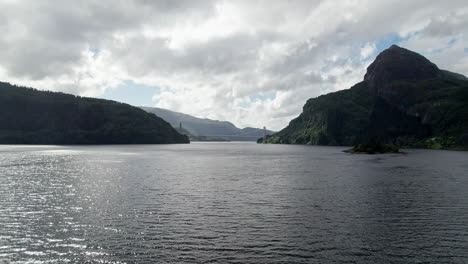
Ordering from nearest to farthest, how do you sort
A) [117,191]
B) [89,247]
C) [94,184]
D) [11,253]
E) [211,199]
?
[11,253] → [89,247] → [211,199] → [117,191] → [94,184]

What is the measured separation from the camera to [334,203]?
148ft

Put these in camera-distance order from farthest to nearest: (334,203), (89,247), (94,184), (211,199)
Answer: (94,184) → (211,199) → (334,203) → (89,247)

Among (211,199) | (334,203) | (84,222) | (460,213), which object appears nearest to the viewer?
(84,222)

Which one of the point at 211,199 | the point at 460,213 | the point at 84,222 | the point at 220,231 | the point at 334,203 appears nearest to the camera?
the point at 220,231

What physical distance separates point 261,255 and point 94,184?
49772 millimetres

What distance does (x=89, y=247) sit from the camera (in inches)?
1056

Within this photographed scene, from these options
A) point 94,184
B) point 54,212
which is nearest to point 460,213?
point 54,212

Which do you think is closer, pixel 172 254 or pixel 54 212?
pixel 172 254

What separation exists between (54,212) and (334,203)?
128 ft

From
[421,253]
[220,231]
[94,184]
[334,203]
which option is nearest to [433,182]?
[334,203]

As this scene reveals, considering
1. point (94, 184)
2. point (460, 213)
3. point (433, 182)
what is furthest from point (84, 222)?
point (433, 182)

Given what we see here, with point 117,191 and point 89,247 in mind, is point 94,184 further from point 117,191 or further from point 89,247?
point 89,247

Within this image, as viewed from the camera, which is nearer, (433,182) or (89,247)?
(89,247)

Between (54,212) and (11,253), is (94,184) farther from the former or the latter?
→ (11,253)
